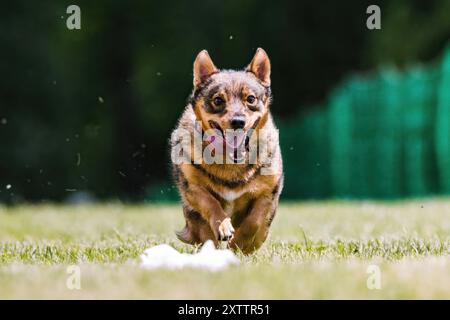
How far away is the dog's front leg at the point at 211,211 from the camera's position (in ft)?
17.6

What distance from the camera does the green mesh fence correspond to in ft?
49.6

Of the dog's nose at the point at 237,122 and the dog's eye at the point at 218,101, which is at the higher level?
the dog's eye at the point at 218,101

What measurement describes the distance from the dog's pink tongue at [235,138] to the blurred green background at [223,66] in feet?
31.9

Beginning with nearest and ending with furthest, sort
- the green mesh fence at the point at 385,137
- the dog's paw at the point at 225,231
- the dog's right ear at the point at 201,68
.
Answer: the dog's paw at the point at 225,231
the dog's right ear at the point at 201,68
the green mesh fence at the point at 385,137

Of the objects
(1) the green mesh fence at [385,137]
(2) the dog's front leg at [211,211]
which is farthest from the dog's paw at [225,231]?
(1) the green mesh fence at [385,137]

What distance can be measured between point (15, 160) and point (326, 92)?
7.83 m

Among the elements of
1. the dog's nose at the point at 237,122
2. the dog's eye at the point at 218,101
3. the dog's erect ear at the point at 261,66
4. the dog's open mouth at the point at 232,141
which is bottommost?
the dog's open mouth at the point at 232,141

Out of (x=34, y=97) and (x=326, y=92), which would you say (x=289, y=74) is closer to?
(x=326, y=92)

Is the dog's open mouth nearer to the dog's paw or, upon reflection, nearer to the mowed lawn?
the dog's paw

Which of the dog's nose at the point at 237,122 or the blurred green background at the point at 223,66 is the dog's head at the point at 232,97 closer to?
the dog's nose at the point at 237,122

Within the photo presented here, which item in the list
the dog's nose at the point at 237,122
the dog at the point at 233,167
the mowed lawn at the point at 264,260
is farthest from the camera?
the dog at the point at 233,167

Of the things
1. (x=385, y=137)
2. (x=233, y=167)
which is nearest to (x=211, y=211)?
(x=233, y=167)

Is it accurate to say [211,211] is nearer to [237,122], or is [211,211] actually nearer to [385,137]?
[237,122]
